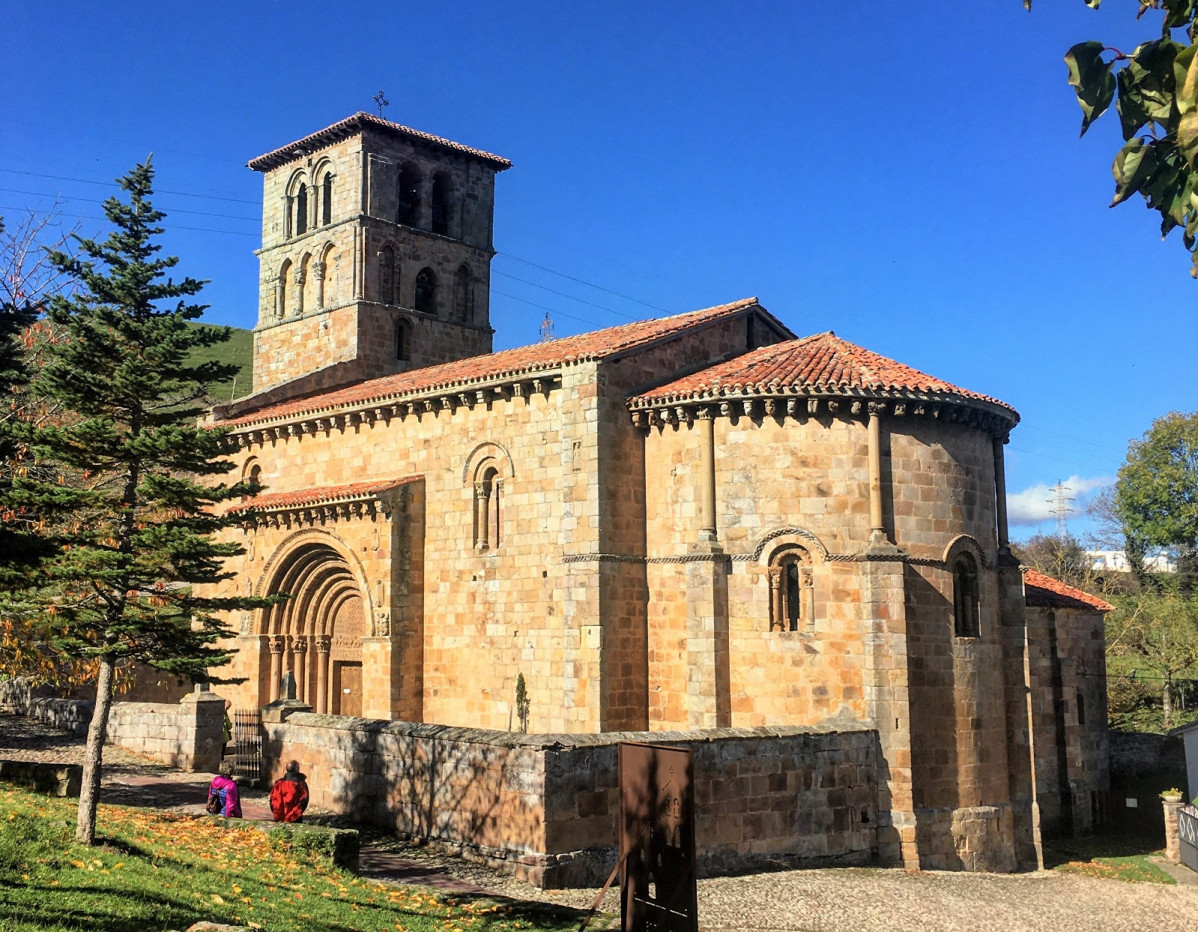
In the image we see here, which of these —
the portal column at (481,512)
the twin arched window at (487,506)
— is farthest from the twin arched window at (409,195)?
the portal column at (481,512)

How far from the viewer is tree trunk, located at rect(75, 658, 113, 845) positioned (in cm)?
1124

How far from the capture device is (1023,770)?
19656 millimetres

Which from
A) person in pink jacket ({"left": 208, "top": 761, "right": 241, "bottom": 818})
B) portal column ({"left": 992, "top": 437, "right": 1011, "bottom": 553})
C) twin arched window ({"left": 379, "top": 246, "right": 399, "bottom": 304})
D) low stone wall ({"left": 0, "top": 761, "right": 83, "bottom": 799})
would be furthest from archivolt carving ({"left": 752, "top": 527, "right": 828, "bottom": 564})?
twin arched window ({"left": 379, "top": 246, "right": 399, "bottom": 304})

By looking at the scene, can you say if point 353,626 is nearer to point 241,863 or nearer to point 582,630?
point 582,630

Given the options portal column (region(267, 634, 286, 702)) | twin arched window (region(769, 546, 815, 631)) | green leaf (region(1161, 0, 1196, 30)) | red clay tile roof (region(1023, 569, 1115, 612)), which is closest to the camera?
green leaf (region(1161, 0, 1196, 30))

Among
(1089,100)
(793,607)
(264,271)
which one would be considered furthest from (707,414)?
(264,271)

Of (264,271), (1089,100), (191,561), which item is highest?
(264,271)

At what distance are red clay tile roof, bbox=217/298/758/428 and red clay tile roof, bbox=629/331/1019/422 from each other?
118 cm

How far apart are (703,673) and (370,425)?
9.81 m

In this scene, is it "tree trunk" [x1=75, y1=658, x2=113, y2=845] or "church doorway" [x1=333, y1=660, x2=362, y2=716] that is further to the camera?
"church doorway" [x1=333, y1=660, x2=362, y2=716]

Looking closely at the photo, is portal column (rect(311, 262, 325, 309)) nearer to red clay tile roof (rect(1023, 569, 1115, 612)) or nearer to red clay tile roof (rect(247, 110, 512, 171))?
red clay tile roof (rect(247, 110, 512, 171))

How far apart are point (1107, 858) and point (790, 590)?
32.2 ft

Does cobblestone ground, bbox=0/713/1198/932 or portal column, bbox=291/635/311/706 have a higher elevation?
portal column, bbox=291/635/311/706

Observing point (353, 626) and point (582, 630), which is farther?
point (353, 626)
